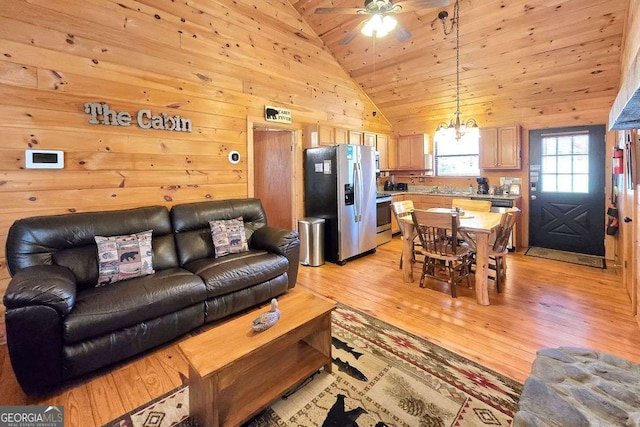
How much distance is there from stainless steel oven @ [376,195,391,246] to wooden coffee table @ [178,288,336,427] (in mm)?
3372

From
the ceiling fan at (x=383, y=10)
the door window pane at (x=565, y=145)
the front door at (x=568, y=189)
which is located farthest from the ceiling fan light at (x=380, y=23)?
the door window pane at (x=565, y=145)

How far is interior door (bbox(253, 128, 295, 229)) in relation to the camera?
483 centimetres

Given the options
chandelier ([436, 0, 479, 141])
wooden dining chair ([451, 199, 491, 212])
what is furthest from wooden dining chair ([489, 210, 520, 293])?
chandelier ([436, 0, 479, 141])

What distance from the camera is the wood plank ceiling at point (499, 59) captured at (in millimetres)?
3529

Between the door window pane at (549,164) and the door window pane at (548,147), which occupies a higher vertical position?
the door window pane at (548,147)

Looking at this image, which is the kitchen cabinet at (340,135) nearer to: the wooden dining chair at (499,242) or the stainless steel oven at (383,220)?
the stainless steel oven at (383,220)

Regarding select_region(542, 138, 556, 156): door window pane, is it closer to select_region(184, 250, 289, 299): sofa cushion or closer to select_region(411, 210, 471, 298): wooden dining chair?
select_region(411, 210, 471, 298): wooden dining chair

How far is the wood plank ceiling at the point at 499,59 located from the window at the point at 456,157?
45 cm

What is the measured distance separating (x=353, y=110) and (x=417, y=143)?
4.91ft

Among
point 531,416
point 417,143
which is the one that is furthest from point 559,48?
point 531,416

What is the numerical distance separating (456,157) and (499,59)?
80.6 inches

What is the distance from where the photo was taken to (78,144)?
281 centimetres

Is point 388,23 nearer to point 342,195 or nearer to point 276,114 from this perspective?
point 276,114

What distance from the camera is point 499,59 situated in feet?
14.0
